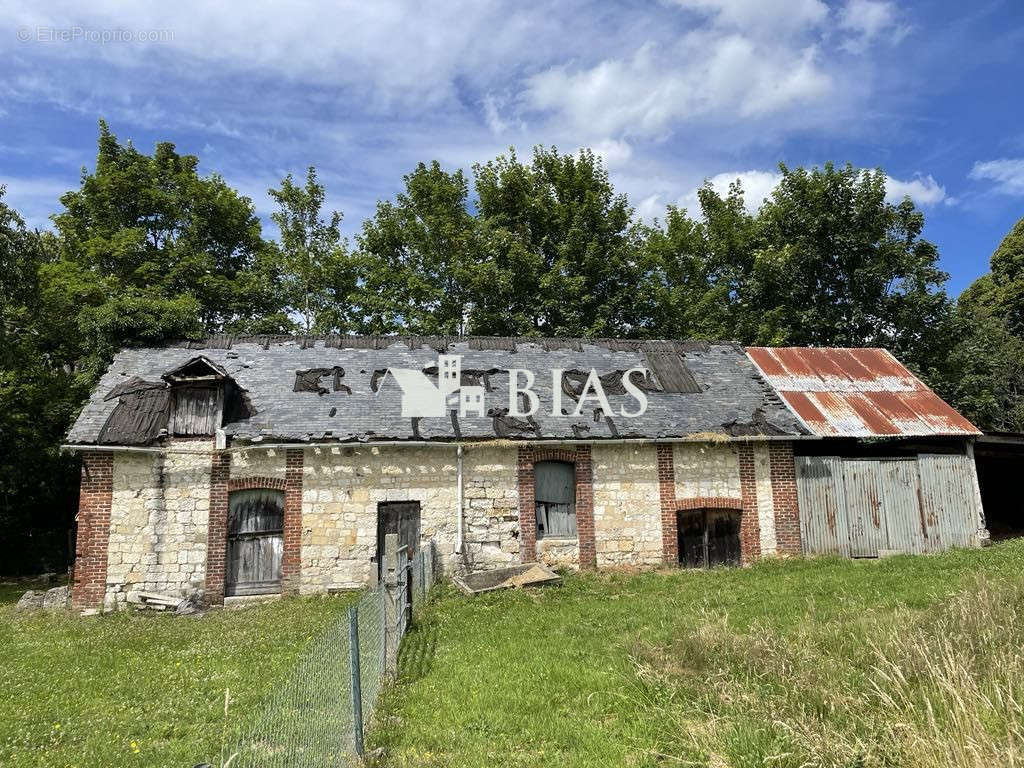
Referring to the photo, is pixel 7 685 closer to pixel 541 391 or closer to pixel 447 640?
pixel 447 640

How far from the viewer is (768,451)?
50.0 ft

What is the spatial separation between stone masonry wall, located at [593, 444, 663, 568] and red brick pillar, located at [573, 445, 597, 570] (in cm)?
12

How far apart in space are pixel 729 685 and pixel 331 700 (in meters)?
3.54

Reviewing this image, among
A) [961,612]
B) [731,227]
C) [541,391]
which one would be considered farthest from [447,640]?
[731,227]

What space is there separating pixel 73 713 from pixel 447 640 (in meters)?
4.51

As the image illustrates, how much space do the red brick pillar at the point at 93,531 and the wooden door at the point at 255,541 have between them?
2.37m

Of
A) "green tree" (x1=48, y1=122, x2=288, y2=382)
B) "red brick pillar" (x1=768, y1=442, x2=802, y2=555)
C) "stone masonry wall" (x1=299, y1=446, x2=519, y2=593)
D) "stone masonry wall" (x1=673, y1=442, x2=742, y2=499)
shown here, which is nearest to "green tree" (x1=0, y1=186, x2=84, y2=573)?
"green tree" (x1=48, y1=122, x2=288, y2=382)

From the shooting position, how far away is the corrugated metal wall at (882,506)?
15.1m

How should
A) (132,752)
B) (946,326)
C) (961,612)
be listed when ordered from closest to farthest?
1. (132,752)
2. (961,612)
3. (946,326)

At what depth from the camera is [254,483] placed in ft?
44.2

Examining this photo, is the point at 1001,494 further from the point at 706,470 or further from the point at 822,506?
the point at 706,470

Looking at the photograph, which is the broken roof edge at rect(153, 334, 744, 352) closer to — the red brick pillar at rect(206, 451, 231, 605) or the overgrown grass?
the red brick pillar at rect(206, 451, 231, 605)
